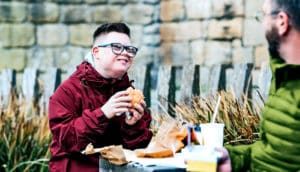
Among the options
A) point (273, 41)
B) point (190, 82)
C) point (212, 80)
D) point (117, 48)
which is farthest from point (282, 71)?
point (212, 80)

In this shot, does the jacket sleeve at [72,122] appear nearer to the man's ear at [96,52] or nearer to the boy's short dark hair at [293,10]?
the man's ear at [96,52]

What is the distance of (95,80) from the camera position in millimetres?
3779

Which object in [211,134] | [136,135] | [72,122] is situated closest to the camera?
[211,134]

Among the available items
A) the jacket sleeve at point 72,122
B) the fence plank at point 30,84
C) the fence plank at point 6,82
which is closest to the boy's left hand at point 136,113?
the jacket sleeve at point 72,122

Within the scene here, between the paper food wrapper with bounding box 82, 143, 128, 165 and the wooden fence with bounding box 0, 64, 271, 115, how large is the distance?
9.02 ft

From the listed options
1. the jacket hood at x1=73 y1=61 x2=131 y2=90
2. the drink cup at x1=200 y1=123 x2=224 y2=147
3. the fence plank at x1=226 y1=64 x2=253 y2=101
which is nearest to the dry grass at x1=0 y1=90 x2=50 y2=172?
the fence plank at x1=226 y1=64 x2=253 y2=101

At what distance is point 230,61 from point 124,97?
702cm

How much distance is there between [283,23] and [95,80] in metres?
1.14

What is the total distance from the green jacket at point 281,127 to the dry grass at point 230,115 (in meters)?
1.88

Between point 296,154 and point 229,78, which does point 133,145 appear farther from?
point 229,78

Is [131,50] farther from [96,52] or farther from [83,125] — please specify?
[83,125]

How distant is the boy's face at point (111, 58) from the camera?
3717 mm

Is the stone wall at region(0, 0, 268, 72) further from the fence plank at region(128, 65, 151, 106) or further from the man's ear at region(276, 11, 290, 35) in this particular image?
the man's ear at region(276, 11, 290, 35)

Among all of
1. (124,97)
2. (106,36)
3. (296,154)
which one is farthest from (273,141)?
(106,36)
